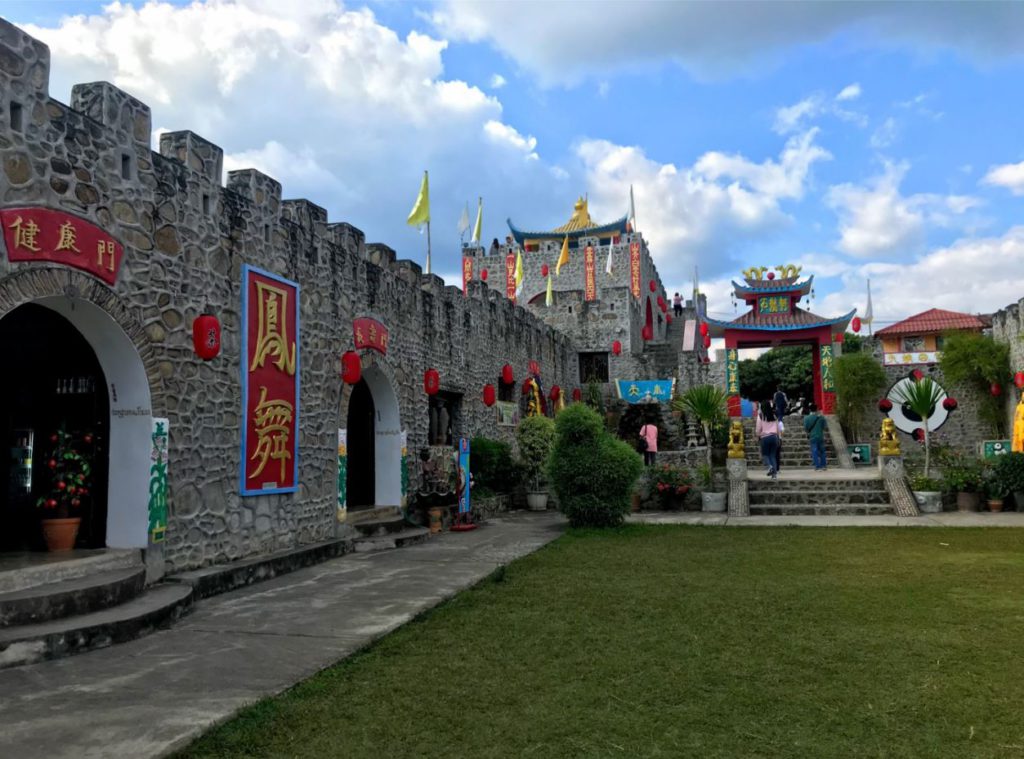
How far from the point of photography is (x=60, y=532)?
5871mm

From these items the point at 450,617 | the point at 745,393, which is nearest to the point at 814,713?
the point at 450,617

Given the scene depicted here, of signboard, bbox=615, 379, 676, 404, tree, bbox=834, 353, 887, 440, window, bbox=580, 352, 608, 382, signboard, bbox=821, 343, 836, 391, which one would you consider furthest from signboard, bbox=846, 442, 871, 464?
window, bbox=580, 352, 608, 382

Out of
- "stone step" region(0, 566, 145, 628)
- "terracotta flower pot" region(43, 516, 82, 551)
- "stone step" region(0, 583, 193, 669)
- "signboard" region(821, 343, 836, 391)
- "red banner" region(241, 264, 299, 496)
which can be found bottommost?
"stone step" region(0, 583, 193, 669)

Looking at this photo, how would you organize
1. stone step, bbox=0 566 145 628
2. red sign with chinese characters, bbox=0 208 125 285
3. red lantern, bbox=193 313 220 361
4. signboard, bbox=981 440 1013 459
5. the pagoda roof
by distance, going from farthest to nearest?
the pagoda roof
signboard, bbox=981 440 1013 459
red lantern, bbox=193 313 220 361
red sign with chinese characters, bbox=0 208 125 285
stone step, bbox=0 566 145 628

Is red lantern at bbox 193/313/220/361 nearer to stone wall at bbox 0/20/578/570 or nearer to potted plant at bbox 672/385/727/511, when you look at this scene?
stone wall at bbox 0/20/578/570

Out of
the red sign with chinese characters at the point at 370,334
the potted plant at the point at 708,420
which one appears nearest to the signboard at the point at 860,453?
the potted plant at the point at 708,420

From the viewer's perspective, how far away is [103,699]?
354cm

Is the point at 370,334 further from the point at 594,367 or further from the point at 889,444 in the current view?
the point at 594,367

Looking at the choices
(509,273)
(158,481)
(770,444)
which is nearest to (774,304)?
(770,444)

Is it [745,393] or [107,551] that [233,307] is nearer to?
[107,551]

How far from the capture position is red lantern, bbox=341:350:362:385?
920cm

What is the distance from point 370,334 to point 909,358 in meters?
18.4

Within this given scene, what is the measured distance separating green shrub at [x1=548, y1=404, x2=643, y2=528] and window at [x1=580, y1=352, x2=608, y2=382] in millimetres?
12758

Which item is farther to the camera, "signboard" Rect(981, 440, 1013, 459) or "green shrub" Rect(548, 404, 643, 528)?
"signboard" Rect(981, 440, 1013, 459)
